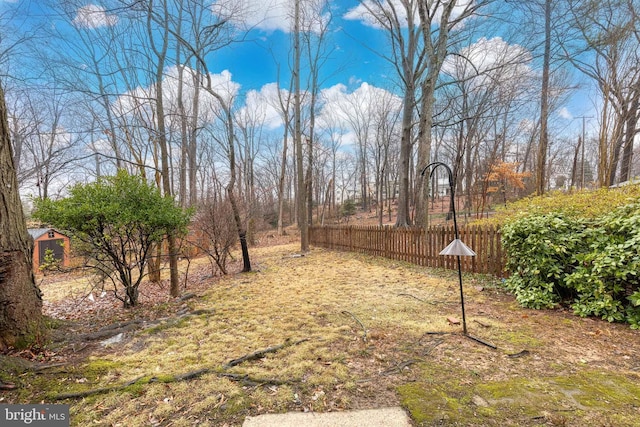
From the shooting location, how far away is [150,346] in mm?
2758

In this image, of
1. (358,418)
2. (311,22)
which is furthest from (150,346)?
(311,22)

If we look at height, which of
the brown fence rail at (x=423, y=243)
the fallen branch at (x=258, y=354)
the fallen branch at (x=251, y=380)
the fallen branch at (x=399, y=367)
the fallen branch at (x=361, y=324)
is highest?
the brown fence rail at (x=423, y=243)

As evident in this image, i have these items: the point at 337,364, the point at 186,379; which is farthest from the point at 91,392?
the point at 337,364

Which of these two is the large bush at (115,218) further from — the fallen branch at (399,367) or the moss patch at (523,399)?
the moss patch at (523,399)

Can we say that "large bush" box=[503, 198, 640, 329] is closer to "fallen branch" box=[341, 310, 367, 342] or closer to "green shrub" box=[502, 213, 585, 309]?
"green shrub" box=[502, 213, 585, 309]

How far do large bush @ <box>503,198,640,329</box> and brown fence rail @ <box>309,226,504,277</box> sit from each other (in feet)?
2.98

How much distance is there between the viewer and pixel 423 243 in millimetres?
6812

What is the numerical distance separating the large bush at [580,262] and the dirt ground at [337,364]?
24 cm

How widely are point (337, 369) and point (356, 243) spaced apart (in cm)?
766

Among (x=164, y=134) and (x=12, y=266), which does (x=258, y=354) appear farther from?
(x=164, y=134)

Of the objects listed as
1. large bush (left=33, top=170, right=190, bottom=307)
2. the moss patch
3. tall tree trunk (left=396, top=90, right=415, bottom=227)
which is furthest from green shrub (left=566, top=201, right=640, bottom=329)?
tall tree trunk (left=396, top=90, right=415, bottom=227)

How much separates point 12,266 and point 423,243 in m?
7.06

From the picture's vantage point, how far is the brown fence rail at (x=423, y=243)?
5141 millimetres

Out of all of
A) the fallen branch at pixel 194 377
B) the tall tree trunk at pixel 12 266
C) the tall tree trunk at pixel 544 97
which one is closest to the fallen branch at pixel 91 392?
the fallen branch at pixel 194 377
